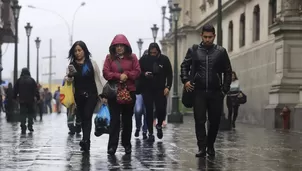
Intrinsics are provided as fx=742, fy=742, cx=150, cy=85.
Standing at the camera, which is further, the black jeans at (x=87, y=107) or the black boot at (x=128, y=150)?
the black jeans at (x=87, y=107)

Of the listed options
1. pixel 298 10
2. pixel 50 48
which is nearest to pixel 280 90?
pixel 298 10

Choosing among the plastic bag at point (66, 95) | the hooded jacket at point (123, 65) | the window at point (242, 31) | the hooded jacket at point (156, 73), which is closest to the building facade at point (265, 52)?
the window at point (242, 31)

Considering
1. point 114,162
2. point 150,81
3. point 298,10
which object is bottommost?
point 114,162

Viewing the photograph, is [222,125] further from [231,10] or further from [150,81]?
[231,10]

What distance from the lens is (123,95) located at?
11.0m

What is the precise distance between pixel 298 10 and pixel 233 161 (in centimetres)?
1245

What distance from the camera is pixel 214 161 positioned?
33.7ft

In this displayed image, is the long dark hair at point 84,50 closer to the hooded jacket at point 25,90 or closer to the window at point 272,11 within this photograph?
the hooded jacket at point 25,90

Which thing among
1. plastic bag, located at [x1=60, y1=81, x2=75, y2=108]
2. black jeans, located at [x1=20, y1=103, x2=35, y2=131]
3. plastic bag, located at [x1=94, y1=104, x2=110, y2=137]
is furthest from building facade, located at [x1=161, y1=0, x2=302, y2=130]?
plastic bag, located at [x1=94, y1=104, x2=110, y2=137]

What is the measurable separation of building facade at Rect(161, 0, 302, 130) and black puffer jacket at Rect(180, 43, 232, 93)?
998cm

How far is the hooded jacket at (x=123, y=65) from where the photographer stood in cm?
1109

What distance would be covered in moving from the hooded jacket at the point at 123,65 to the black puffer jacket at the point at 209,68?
80 centimetres

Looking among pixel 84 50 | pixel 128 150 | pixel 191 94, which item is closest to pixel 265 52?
pixel 84 50

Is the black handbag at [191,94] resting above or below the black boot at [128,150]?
above
